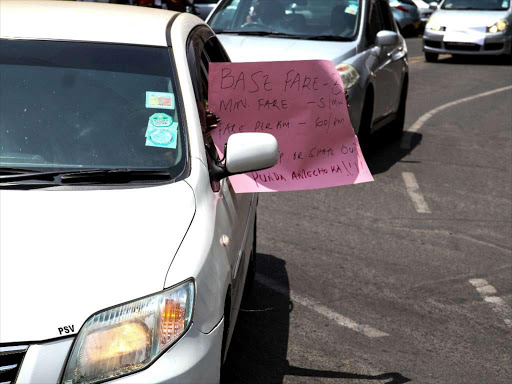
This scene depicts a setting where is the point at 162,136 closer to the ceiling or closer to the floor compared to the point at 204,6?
closer to the ceiling

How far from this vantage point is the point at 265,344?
17.7 ft

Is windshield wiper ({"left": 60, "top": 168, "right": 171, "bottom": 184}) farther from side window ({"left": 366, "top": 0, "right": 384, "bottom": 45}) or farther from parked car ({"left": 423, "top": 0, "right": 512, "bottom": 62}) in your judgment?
parked car ({"left": 423, "top": 0, "right": 512, "bottom": 62})

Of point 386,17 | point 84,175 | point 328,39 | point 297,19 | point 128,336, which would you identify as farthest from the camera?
point 386,17

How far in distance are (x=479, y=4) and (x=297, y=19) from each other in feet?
38.9

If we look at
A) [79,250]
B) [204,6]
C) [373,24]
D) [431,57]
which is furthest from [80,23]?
[204,6]

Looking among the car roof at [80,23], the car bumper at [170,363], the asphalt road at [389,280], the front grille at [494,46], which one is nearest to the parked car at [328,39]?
the asphalt road at [389,280]

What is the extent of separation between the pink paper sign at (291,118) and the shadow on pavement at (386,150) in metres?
5.43

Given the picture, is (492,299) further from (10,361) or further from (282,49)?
(282,49)

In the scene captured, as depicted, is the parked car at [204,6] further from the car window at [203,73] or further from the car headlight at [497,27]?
the car window at [203,73]

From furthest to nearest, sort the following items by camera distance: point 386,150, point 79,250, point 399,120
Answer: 1. point 399,120
2. point 386,150
3. point 79,250

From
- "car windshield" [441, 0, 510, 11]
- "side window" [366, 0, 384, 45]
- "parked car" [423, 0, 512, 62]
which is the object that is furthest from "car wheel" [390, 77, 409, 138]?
"car windshield" [441, 0, 510, 11]

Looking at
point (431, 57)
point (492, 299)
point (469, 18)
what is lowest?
point (431, 57)

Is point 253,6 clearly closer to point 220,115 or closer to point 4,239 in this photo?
point 220,115

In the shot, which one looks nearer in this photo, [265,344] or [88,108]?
[88,108]
